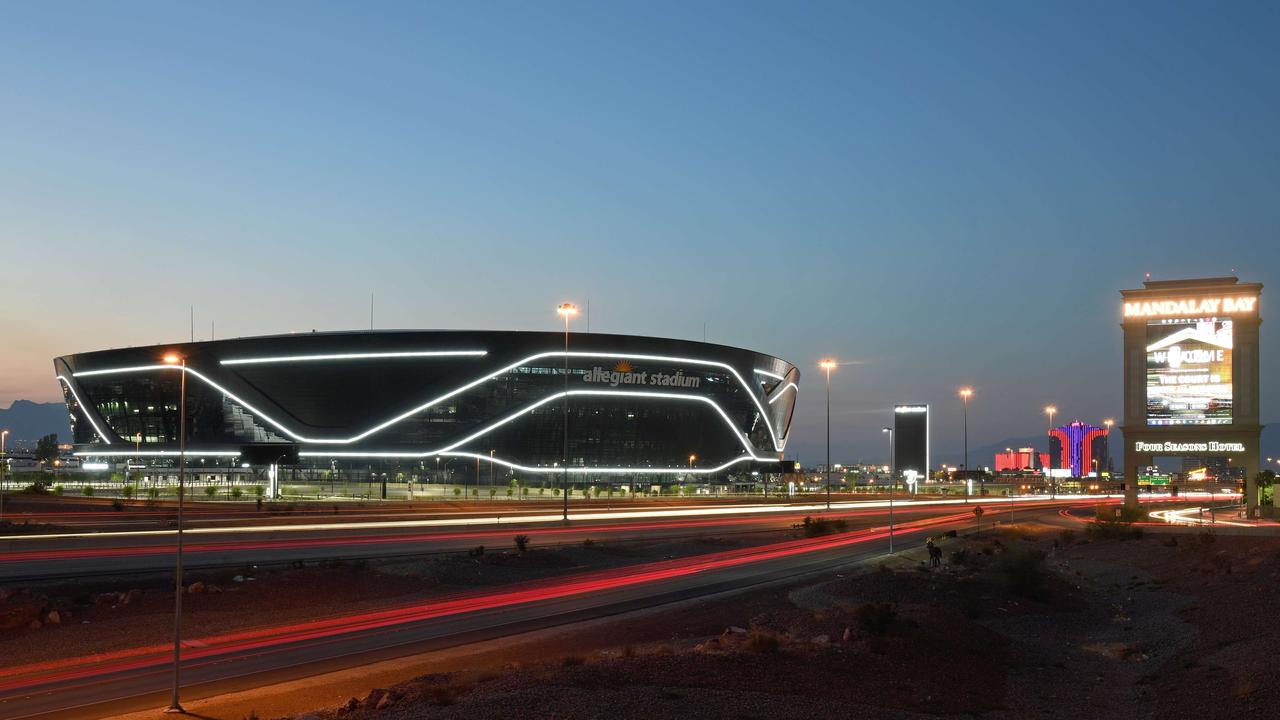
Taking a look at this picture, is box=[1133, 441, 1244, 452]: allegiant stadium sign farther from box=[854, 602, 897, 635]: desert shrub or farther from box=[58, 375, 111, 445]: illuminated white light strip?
box=[58, 375, 111, 445]: illuminated white light strip

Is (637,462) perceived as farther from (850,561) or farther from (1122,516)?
(850,561)

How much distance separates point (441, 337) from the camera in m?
109

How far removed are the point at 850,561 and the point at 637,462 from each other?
75.5m

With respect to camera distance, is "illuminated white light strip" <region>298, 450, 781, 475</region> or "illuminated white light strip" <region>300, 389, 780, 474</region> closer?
"illuminated white light strip" <region>298, 450, 781, 475</region>

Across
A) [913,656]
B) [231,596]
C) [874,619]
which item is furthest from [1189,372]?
[231,596]

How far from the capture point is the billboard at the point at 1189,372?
5481 cm

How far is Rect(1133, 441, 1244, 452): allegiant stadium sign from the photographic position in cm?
5472

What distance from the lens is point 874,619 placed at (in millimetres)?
21969

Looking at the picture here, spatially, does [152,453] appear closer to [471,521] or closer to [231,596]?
[471,521]

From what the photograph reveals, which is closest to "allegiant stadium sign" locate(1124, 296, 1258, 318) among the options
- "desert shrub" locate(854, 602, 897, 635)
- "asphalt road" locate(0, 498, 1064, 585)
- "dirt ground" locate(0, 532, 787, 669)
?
"asphalt road" locate(0, 498, 1064, 585)

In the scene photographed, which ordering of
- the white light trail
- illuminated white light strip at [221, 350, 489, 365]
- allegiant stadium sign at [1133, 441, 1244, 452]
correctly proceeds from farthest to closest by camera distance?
illuminated white light strip at [221, 350, 489, 365]
allegiant stadium sign at [1133, 441, 1244, 452]
the white light trail

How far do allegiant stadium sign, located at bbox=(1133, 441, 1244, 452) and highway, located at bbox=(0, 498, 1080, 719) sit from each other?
2530 centimetres

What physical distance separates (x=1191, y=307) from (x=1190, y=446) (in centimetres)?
772

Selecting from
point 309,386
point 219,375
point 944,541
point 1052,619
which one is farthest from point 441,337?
point 1052,619
